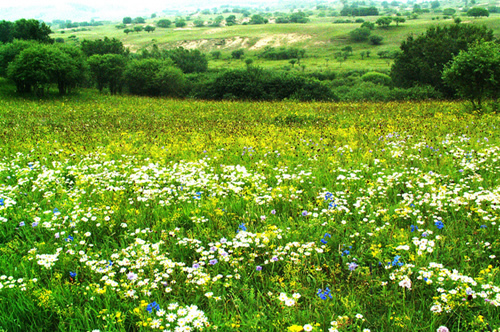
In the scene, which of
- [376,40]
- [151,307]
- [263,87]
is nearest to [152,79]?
[263,87]

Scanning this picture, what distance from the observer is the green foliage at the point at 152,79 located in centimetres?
4756

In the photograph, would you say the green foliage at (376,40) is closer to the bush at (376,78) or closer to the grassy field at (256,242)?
the bush at (376,78)

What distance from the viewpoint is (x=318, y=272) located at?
12.5 ft

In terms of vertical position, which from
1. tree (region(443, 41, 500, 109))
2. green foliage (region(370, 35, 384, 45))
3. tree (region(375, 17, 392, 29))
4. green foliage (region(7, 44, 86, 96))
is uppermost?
tree (region(375, 17, 392, 29))

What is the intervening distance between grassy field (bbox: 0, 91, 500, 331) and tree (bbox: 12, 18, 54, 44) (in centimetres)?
6115

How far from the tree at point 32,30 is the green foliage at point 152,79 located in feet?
69.7

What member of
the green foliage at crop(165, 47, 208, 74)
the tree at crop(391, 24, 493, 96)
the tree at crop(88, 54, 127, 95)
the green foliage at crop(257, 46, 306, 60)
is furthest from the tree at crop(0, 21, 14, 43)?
the green foliage at crop(257, 46, 306, 60)

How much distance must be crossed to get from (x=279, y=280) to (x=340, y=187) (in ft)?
10.5

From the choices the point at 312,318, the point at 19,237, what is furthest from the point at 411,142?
the point at 19,237

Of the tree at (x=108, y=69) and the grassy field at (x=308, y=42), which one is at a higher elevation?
the grassy field at (x=308, y=42)

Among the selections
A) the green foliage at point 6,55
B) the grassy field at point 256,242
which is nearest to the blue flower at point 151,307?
the grassy field at point 256,242

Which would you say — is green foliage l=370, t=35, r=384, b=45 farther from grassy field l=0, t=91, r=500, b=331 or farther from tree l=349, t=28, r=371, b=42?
grassy field l=0, t=91, r=500, b=331

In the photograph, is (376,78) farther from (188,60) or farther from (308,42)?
(308,42)

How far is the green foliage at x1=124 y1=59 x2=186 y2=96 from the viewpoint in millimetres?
47562
